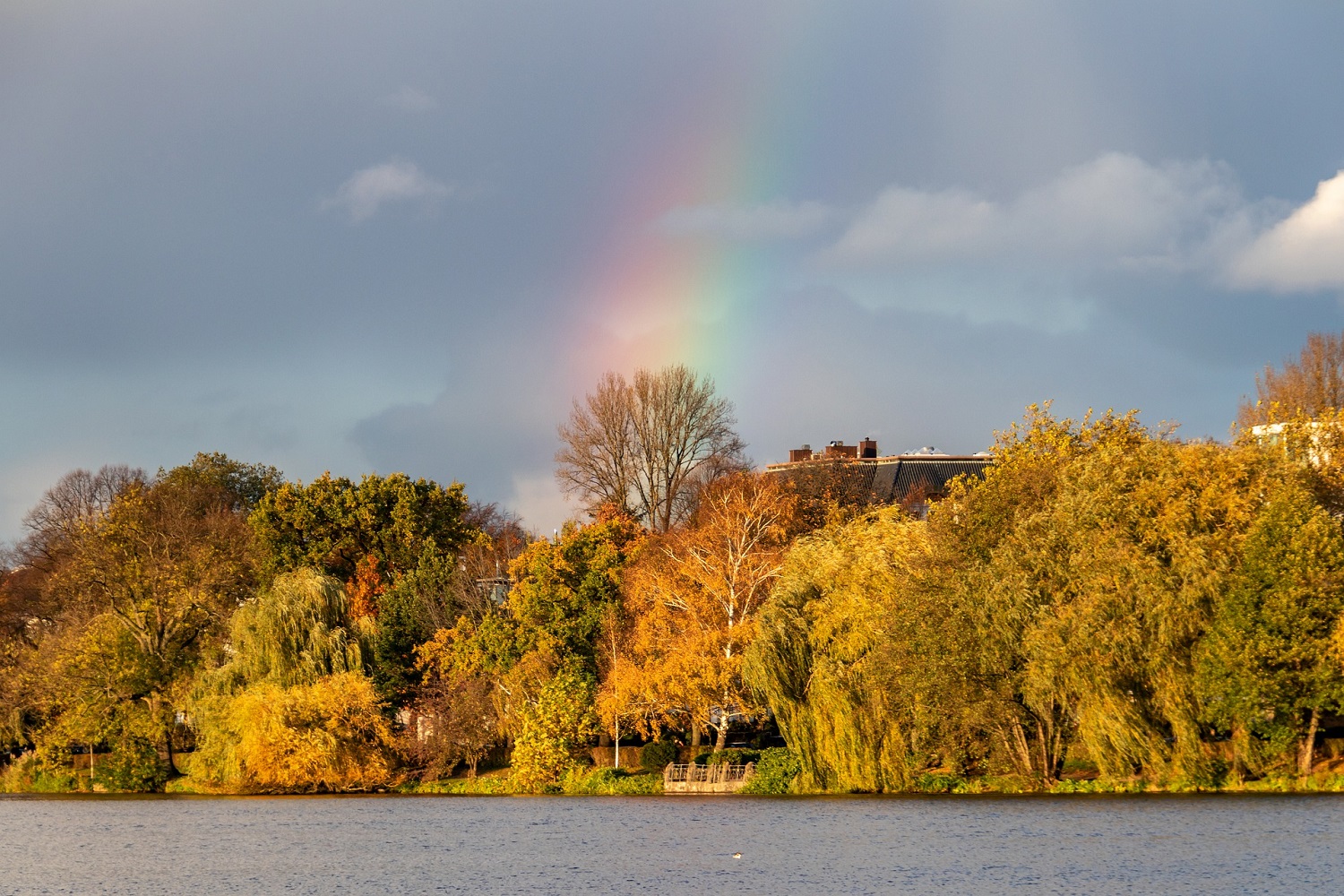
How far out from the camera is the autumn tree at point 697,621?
6494cm

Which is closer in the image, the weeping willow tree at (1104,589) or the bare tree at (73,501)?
the weeping willow tree at (1104,589)

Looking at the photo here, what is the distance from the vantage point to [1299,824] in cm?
3888

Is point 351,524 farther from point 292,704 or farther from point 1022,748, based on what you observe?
point 1022,748

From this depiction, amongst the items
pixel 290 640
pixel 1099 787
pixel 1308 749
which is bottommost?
pixel 1099 787

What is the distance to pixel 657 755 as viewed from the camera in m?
67.0

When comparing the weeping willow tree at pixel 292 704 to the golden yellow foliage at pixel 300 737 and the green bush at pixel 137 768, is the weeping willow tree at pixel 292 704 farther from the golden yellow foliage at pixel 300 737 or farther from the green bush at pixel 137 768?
the green bush at pixel 137 768

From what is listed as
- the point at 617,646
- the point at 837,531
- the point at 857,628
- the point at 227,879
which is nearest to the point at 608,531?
the point at 617,646

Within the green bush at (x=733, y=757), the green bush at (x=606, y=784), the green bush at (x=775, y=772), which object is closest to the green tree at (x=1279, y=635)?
the green bush at (x=775, y=772)

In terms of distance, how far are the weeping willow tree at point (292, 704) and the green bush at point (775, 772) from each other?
17.8m

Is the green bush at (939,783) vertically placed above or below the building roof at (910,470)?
below

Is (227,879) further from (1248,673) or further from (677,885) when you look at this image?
(1248,673)

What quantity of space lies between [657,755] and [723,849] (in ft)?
85.9

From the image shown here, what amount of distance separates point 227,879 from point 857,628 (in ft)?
90.2

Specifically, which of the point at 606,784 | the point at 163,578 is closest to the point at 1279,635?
the point at 606,784
